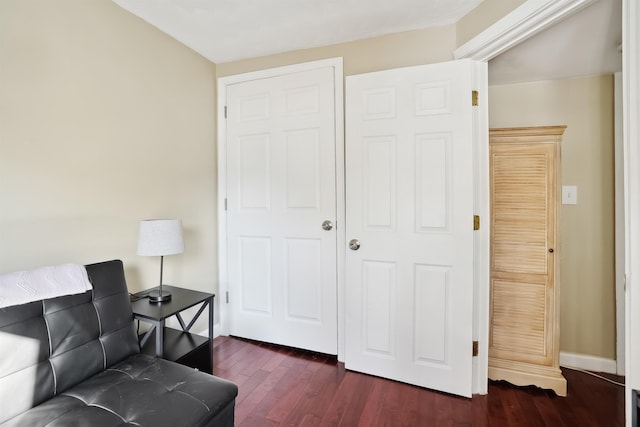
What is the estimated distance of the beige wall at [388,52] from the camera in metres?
1.91

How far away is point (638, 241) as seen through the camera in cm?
100

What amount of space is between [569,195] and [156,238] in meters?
2.77

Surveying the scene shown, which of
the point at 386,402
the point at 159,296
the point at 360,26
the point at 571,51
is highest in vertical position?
the point at 360,26

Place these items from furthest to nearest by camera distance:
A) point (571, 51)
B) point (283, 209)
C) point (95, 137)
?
point (283, 209)
point (571, 51)
point (95, 137)

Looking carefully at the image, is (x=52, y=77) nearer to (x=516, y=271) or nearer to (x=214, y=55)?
(x=214, y=55)

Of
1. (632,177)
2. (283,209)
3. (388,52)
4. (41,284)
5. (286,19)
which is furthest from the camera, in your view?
(283,209)

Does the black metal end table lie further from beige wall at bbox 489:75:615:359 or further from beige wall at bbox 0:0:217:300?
beige wall at bbox 489:75:615:359

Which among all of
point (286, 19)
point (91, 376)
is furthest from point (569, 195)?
point (91, 376)

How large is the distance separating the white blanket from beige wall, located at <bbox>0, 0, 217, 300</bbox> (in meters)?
0.25

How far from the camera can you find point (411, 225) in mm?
1859

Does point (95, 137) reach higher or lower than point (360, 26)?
lower

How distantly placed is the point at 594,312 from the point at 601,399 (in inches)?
23.4

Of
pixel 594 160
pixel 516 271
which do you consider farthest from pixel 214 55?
pixel 594 160

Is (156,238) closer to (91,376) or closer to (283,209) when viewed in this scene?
(91,376)
